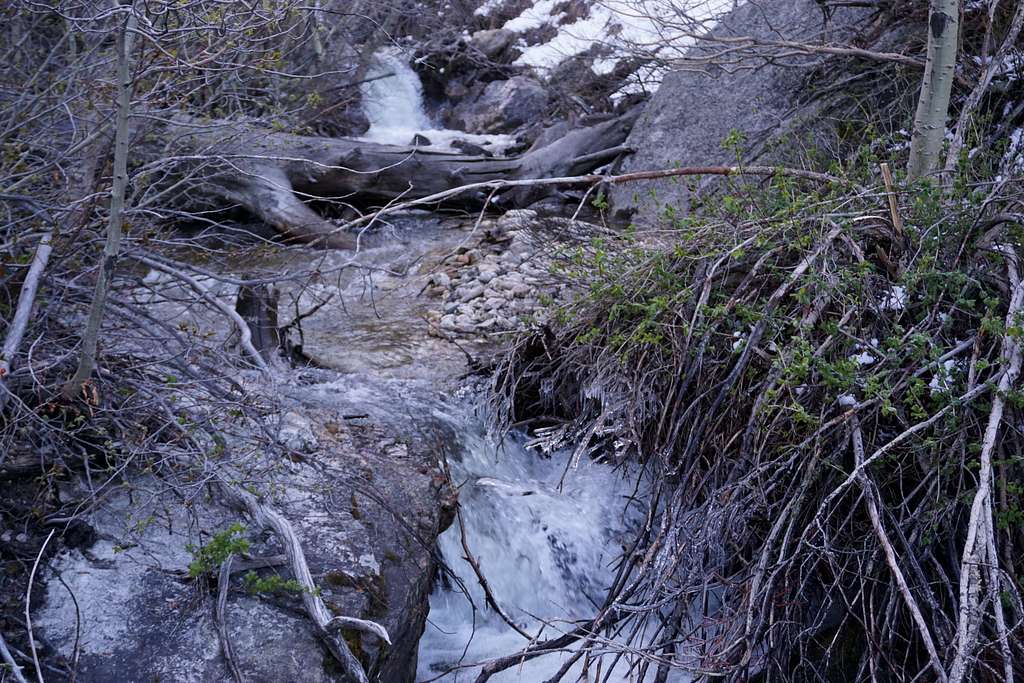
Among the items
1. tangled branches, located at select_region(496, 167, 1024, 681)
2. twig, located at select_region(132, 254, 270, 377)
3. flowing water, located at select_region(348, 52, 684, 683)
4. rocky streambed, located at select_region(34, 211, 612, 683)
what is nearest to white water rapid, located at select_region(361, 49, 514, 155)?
rocky streambed, located at select_region(34, 211, 612, 683)

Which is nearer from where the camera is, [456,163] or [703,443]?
[703,443]

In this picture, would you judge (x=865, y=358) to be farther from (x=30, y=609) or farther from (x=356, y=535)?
(x=30, y=609)

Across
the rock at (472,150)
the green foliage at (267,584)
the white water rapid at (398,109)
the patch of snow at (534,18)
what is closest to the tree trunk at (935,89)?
the green foliage at (267,584)

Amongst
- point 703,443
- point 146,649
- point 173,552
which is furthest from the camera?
point 703,443

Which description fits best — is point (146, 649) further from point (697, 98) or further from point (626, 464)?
point (697, 98)

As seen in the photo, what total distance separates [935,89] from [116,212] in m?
3.21

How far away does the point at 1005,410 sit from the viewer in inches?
106

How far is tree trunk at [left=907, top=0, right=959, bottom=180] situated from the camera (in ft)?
12.0

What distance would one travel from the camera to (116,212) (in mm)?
2719

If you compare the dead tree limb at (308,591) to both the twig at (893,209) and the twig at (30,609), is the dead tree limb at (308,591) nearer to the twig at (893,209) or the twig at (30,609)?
the twig at (30,609)

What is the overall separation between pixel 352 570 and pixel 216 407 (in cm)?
82

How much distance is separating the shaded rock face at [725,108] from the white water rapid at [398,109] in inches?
110

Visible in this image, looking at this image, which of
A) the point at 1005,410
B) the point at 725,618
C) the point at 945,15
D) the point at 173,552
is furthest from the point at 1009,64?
the point at 173,552

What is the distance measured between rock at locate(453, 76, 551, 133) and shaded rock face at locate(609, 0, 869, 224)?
11.0 ft
